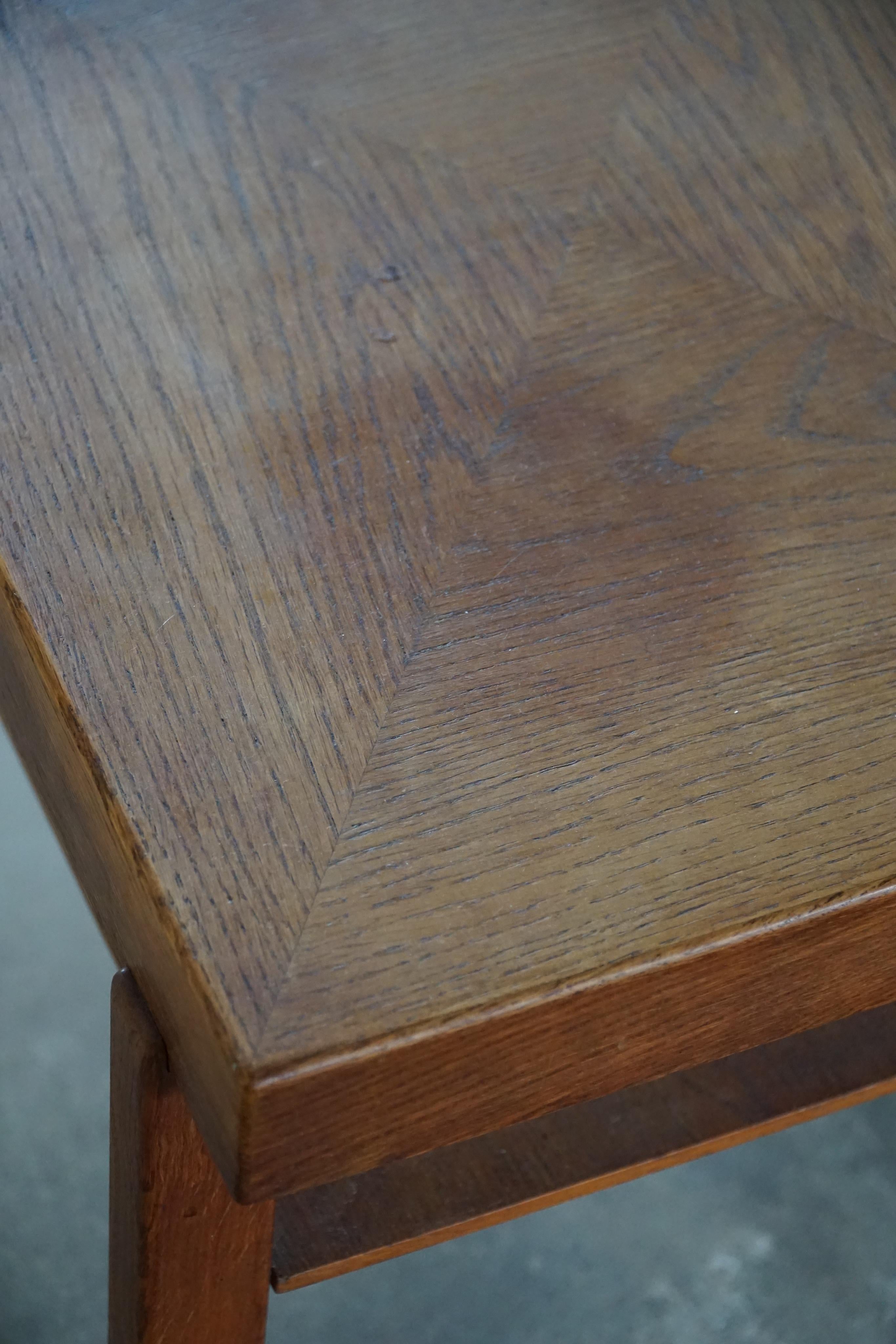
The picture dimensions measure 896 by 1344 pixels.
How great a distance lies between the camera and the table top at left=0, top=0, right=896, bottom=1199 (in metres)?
0.32

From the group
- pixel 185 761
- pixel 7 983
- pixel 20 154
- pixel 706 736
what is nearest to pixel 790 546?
pixel 706 736

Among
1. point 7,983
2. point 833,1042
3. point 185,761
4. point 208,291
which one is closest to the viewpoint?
point 185,761

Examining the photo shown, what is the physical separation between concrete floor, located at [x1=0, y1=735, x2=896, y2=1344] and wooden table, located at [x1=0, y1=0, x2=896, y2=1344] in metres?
0.28

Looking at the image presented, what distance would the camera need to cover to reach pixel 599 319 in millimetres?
478

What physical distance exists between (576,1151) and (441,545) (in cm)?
25

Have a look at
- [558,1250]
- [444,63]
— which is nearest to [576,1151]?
[558,1250]

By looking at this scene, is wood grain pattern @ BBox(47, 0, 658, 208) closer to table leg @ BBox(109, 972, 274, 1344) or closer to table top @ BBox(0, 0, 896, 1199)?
table top @ BBox(0, 0, 896, 1199)

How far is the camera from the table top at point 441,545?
12.5 inches

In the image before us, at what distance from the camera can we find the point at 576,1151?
0.51 m

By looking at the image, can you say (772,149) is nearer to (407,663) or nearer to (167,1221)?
(407,663)

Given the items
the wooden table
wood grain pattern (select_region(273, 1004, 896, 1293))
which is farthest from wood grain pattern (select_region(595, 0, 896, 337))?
wood grain pattern (select_region(273, 1004, 896, 1293))

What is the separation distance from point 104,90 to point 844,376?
1.03ft

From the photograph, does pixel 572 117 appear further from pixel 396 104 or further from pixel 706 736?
pixel 706 736

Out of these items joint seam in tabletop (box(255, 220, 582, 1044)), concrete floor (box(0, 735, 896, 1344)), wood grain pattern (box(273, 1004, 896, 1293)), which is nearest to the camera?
joint seam in tabletop (box(255, 220, 582, 1044))
